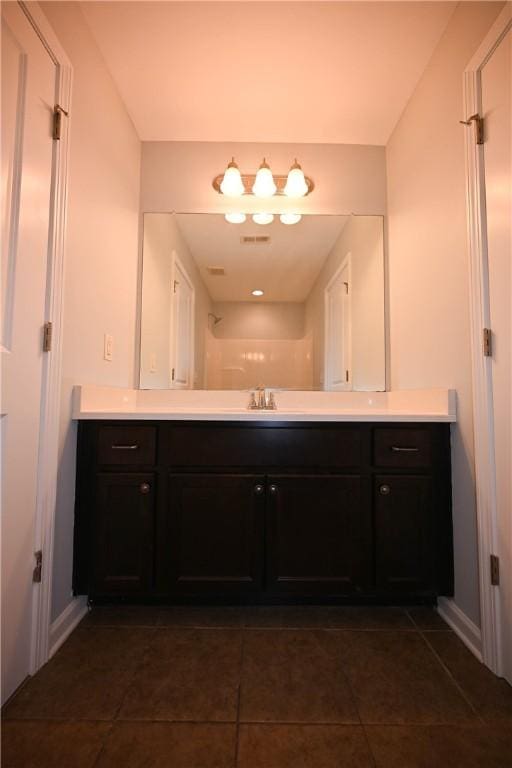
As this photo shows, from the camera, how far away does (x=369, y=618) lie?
1.42m

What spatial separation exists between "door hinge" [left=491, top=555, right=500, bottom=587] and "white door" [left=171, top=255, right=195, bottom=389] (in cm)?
149

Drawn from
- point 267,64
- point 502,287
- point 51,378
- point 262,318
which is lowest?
point 51,378

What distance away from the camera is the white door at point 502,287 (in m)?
1.09

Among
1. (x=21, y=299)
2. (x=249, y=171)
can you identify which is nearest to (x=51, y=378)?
(x=21, y=299)

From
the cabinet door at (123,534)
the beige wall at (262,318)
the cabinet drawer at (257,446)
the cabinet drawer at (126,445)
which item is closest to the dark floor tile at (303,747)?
the cabinet door at (123,534)

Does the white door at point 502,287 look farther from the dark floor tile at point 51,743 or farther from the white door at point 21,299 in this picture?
the white door at point 21,299

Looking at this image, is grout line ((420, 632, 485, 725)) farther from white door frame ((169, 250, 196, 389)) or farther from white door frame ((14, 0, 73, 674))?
white door frame ((169, 250, 196, 389))

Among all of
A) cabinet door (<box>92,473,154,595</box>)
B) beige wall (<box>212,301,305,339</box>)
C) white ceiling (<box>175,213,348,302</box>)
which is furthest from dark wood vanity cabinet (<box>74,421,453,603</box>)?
white ceiling (<box>175,213,348,302</box>)

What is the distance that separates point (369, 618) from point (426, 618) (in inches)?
8.9

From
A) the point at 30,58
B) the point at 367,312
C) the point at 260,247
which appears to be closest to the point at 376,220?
the point at 367,312

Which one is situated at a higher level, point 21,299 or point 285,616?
point 21,299

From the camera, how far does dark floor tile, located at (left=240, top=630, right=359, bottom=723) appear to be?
977 millimetres

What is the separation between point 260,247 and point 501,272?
123 cm

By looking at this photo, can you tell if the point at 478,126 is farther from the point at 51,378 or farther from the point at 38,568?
the point at 38,568
